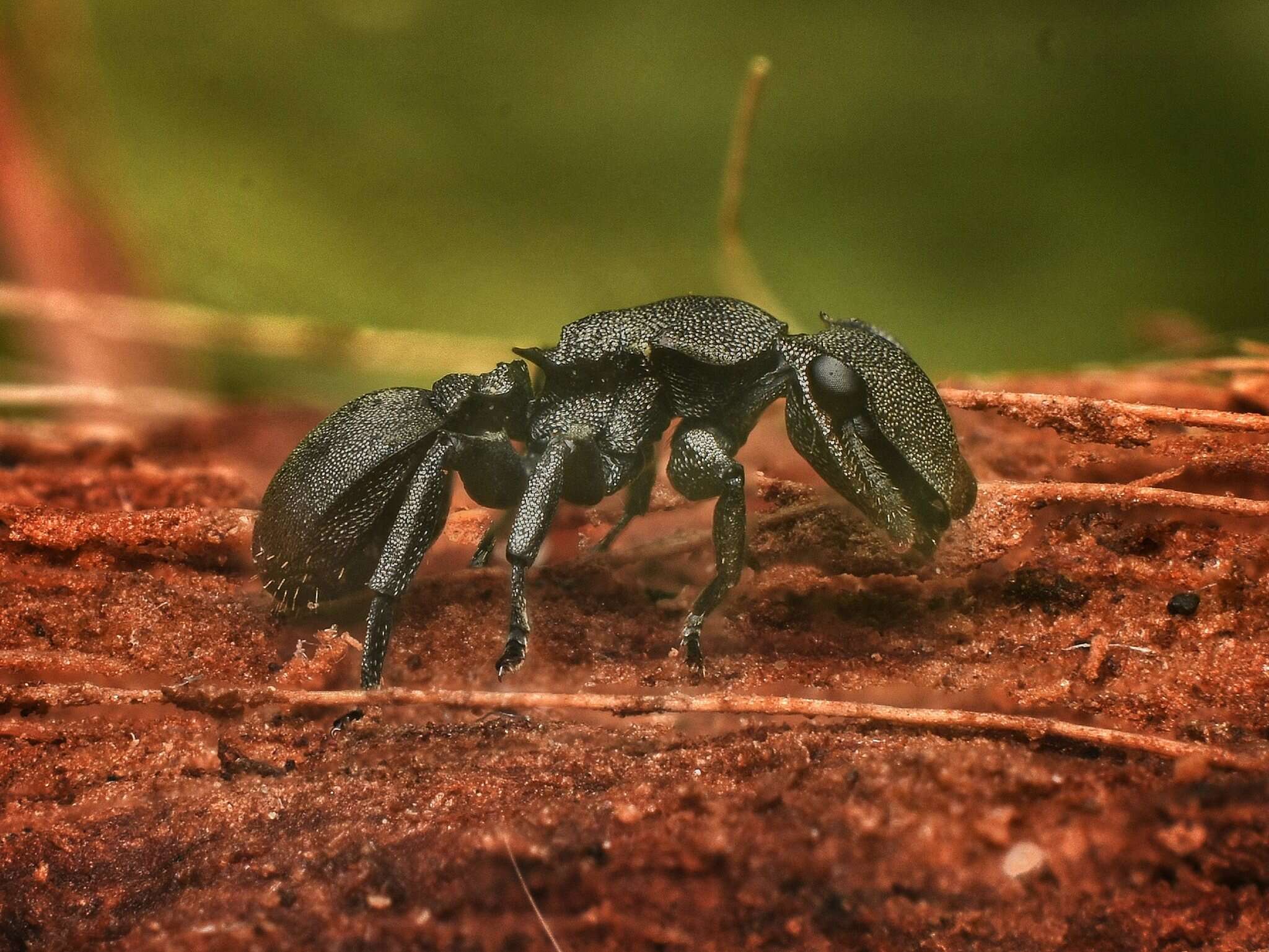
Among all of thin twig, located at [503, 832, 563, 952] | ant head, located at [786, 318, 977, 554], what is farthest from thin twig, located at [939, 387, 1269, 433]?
thin twig, located at [503, 832, 563, 952]

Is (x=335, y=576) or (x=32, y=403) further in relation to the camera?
(x=32, y=403)

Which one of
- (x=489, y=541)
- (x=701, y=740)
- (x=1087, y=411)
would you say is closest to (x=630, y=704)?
(x=701, y=740)

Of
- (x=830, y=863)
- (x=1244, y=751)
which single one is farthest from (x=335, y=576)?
(x=1244, y=751)

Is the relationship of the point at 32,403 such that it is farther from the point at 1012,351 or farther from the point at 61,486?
the point at 1012,351

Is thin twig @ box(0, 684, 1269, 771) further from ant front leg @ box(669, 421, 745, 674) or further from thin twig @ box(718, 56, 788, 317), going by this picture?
thin twig @ box(718, 56, 788, 317)

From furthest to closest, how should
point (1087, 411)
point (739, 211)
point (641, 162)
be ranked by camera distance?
point (641, 162) < point (739, 211) < point (1087, 411)

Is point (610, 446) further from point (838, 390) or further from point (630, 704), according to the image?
point (630, 704)

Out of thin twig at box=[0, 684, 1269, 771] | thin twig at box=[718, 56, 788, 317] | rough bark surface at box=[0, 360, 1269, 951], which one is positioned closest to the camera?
rough bark surface at box=[0, 360, 1269, 951]
